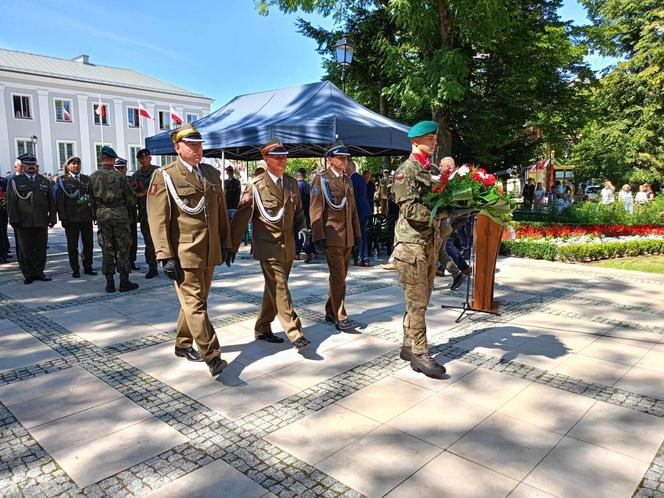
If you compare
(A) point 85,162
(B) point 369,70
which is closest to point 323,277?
(B) point 369,70

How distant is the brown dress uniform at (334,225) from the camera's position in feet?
17.6

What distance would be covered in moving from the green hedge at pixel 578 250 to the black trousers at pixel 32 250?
362 inches

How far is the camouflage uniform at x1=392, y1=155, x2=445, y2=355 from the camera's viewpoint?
4113 millimetres

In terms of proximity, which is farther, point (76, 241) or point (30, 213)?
point (76, 241)

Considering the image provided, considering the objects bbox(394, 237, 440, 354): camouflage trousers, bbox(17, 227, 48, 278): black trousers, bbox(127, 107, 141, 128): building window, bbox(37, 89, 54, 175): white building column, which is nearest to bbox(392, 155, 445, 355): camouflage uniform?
bbox(394, 237, 440, 354): camouflage trousers

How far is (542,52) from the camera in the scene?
18656 millimetres

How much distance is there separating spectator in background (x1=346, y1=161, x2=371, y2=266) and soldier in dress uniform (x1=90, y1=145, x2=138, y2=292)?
3.96 meters

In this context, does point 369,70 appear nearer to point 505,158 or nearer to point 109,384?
point 505,158

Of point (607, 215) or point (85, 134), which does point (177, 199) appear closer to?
point (607, 215)

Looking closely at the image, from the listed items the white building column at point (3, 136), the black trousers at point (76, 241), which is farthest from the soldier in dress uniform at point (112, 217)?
the white building column at point (3, 136)

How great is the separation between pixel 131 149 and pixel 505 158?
1279 inches

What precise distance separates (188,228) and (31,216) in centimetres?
538

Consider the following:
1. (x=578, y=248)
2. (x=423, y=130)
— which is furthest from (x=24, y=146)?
(x=423, y=130)

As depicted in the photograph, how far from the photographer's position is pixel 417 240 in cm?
420
